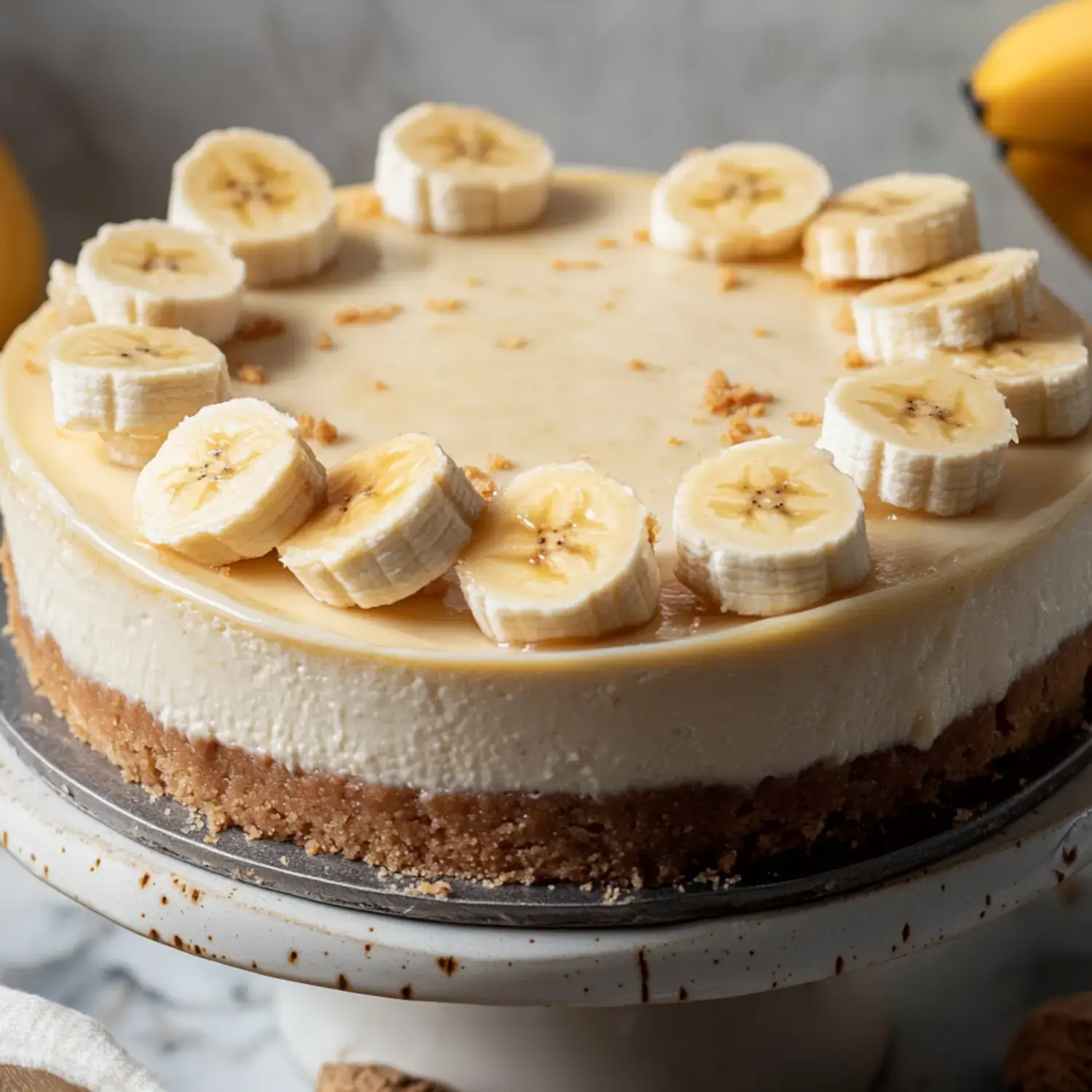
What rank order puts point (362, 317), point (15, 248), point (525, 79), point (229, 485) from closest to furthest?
point (229, 485)
point (362, 317)
point (15, 248)
point (525, 79)

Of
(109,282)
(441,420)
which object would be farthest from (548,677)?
(109,282)

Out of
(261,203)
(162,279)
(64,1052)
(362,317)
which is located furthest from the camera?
(261,203)

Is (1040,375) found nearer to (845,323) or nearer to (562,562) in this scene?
(845,323)

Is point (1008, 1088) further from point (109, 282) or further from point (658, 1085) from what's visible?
point (109, 282)

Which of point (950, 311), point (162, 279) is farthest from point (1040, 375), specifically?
point (162, 279)

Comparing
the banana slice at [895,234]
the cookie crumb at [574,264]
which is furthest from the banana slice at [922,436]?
the cookie crumb at [574,264]
